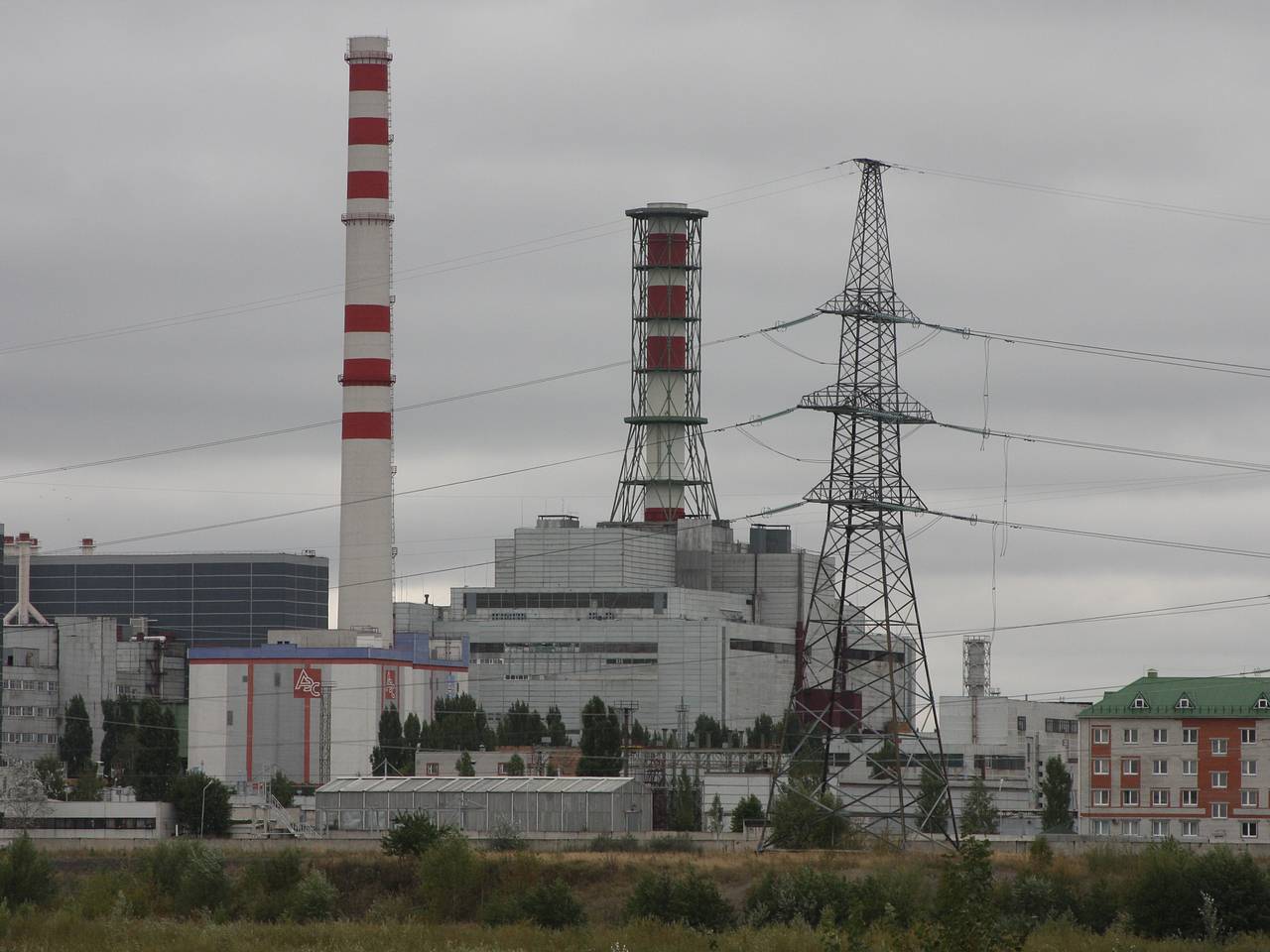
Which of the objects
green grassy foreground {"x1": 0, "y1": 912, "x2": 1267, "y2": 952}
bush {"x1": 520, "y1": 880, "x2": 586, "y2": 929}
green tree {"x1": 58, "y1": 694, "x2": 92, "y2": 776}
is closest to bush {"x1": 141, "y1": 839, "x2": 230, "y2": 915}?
green grassy foreground {"x1": 0, "y1": 912, "x2": 1267, "y2": 952}

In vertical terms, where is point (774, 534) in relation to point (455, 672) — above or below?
above

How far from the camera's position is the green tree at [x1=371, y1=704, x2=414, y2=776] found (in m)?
114

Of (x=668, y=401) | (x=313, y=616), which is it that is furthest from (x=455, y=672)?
(x=313, y=616)

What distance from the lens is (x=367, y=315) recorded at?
11112cm

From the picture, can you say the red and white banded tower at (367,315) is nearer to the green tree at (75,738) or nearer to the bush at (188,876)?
the green tree at (75,738)

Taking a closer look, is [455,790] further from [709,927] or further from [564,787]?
[709,927]

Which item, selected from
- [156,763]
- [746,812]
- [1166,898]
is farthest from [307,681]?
[1166,898]

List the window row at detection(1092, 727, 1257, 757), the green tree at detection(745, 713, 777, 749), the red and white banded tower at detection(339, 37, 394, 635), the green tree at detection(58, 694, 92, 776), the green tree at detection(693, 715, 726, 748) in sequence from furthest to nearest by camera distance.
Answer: the green tree at detection(745, 713, 777, 749) < the green tree at detection(58, 694, 92, 776) < the green tree at detection(693, 715, 726, 748) < the red and white banded tower at detection(339, 37, 394, 635) < the window row at detection(1092, 727, 1257, 757)

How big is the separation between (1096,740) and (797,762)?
1367 centimetres

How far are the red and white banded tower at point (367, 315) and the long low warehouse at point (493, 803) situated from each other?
27766mm

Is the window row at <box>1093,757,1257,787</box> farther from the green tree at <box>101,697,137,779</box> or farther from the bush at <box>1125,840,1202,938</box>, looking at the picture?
the green tree at <box>101,697,137,779</box>

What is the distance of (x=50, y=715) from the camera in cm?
13438

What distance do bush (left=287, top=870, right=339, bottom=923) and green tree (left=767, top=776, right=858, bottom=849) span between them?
13560 mm

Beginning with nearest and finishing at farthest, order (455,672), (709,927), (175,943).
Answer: (175,943) → (709,927) → (455,672)
